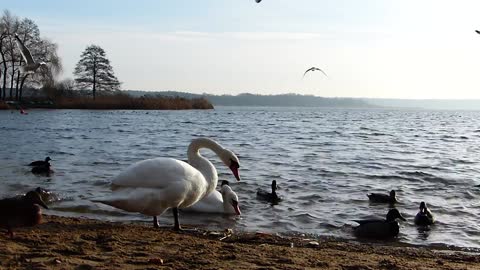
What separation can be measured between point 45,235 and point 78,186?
22.9 ft

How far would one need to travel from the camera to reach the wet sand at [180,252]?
5.79 meters

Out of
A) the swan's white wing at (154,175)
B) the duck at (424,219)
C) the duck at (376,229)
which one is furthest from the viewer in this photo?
the duck at (424,219)

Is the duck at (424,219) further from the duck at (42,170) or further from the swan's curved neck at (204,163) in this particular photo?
the duck at (42,170)

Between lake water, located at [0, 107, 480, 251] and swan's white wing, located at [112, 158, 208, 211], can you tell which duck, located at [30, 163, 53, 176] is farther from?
swan's white wing, located at [112, 158, 208, 211]

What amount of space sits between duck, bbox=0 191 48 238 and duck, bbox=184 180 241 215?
464 cm

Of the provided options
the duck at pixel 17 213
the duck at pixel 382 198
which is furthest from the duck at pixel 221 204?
the duck at pixel 17 213

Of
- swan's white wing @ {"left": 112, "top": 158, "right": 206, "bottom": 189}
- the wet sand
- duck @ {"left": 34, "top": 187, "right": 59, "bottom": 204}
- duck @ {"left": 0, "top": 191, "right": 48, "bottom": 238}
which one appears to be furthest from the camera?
duck @ {"left": 34, "top": 187, "right": 59, "bottom": 204}

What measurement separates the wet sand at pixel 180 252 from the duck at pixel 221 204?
255 centimetres

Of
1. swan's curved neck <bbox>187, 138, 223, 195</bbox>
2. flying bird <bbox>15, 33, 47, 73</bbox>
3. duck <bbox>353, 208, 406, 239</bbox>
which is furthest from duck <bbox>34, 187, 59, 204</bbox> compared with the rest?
duck <bbox>353, 208, 406, 239</bbox>

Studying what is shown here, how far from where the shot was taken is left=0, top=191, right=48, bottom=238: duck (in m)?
6.71

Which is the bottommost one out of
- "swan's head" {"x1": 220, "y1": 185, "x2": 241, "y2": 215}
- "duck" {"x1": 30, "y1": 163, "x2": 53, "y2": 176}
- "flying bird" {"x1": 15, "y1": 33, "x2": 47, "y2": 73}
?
"duck" {"x1": 30, "y1": 163, "x2": 53, "y2": 176}

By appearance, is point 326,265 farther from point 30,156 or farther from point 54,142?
point 54,142

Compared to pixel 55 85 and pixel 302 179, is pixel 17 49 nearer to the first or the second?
pixel 55 85

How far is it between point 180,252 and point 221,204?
499 centimetres
